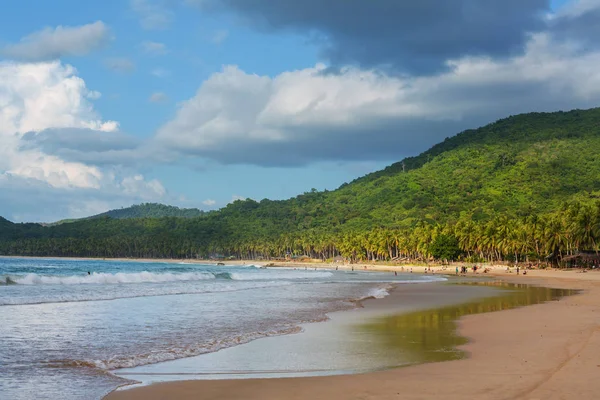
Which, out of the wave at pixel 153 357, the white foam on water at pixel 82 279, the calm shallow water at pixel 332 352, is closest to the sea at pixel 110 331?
the wave at pixel 153 357

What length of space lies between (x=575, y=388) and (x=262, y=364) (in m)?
7.18

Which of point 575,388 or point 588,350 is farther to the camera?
point 588,350

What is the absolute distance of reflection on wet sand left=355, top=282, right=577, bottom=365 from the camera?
15847 millimetres

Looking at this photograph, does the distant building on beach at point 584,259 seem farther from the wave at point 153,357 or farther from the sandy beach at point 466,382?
the wave at point 153,357

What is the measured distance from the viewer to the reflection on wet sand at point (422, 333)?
1585 cm

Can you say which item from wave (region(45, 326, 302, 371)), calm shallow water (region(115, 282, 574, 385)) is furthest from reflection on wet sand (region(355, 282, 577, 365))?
wave (region(45, 326, 302, 371))

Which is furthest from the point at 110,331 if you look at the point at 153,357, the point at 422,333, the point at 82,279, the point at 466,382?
the point at 82,279

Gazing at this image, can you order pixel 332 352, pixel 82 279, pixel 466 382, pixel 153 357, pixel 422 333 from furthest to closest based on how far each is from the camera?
1. pixel 82 279
2. pixel 422 333
3. pixel 332 352
4. pixel 153 357
5. pixel 466 382

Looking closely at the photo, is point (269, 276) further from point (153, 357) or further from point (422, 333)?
point (153, 357)

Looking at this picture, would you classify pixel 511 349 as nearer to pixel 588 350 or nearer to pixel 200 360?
pixel 588 350

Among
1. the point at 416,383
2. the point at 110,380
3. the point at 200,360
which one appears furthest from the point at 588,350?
the point at 110,380

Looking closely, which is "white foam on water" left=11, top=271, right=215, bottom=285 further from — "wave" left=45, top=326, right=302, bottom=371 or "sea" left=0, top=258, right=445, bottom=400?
"wave" left=45, top=326, right=302, bottom=371

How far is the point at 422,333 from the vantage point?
20359 millimetres

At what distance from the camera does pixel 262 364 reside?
1484 cm
